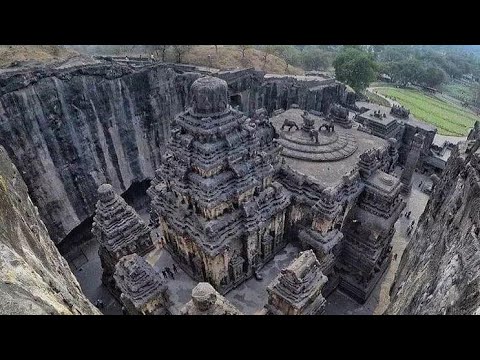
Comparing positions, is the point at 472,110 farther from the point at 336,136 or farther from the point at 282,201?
the point at 282,201

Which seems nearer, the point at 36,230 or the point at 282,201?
the point at 36,230

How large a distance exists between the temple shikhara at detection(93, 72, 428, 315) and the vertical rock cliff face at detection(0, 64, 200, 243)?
24.4ft

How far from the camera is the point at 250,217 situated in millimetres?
18469

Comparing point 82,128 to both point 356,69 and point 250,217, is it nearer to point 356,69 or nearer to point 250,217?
point 250,217

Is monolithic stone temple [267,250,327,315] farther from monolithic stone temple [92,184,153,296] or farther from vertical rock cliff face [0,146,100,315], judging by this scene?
monolithic stone temple [92,184,153,296]

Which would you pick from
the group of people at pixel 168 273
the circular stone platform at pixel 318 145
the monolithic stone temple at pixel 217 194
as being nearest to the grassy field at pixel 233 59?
the circular stone platform at pixel 318 145

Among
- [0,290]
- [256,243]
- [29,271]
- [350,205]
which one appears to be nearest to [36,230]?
[29,271]

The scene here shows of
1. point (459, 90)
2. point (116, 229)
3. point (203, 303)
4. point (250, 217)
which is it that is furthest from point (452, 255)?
point (459, 90)

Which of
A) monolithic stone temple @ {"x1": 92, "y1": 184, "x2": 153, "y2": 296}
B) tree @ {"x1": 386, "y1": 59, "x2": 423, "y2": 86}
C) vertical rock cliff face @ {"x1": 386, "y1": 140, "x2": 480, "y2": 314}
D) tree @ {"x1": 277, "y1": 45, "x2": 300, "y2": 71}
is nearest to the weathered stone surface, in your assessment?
vertical rock cliff face @ {"x1": 386, "y1": 140, "x2": 480, "y2": 314}

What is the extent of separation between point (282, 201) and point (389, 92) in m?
51.5

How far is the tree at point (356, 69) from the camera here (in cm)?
4512

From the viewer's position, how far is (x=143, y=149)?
30797mm

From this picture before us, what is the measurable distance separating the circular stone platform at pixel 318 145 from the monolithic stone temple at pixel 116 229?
1145 cm

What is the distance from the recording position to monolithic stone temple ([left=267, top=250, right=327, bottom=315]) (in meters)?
15.2
